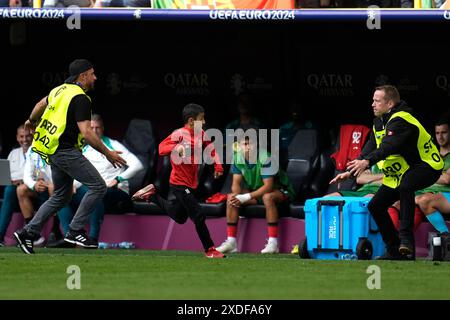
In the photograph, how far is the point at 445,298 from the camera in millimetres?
9539

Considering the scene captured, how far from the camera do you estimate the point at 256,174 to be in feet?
50.4

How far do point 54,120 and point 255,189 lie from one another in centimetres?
312

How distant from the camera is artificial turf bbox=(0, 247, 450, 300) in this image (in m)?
9.66

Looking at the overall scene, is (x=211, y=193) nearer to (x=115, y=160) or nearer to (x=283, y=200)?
(x=283, y=200)

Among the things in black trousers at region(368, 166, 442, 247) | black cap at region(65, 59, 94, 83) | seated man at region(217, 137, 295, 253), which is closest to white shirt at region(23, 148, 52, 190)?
seated man at region(217, 137, 295, 253)

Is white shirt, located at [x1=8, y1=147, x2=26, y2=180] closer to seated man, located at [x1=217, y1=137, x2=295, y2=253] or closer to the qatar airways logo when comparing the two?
the qatar airways logo

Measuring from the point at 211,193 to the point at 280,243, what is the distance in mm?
1189

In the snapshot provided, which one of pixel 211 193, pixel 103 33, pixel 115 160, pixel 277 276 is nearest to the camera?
pixel 277 276

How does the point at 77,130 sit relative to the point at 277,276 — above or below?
above

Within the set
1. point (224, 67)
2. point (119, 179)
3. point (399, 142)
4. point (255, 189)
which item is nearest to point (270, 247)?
Answer: point (255, 189)

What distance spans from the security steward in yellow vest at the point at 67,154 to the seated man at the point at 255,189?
239 centimetres

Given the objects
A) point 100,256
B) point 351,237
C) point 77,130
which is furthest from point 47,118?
point 351,237

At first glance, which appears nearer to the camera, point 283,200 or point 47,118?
point 47,118

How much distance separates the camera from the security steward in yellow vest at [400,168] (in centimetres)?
1261
